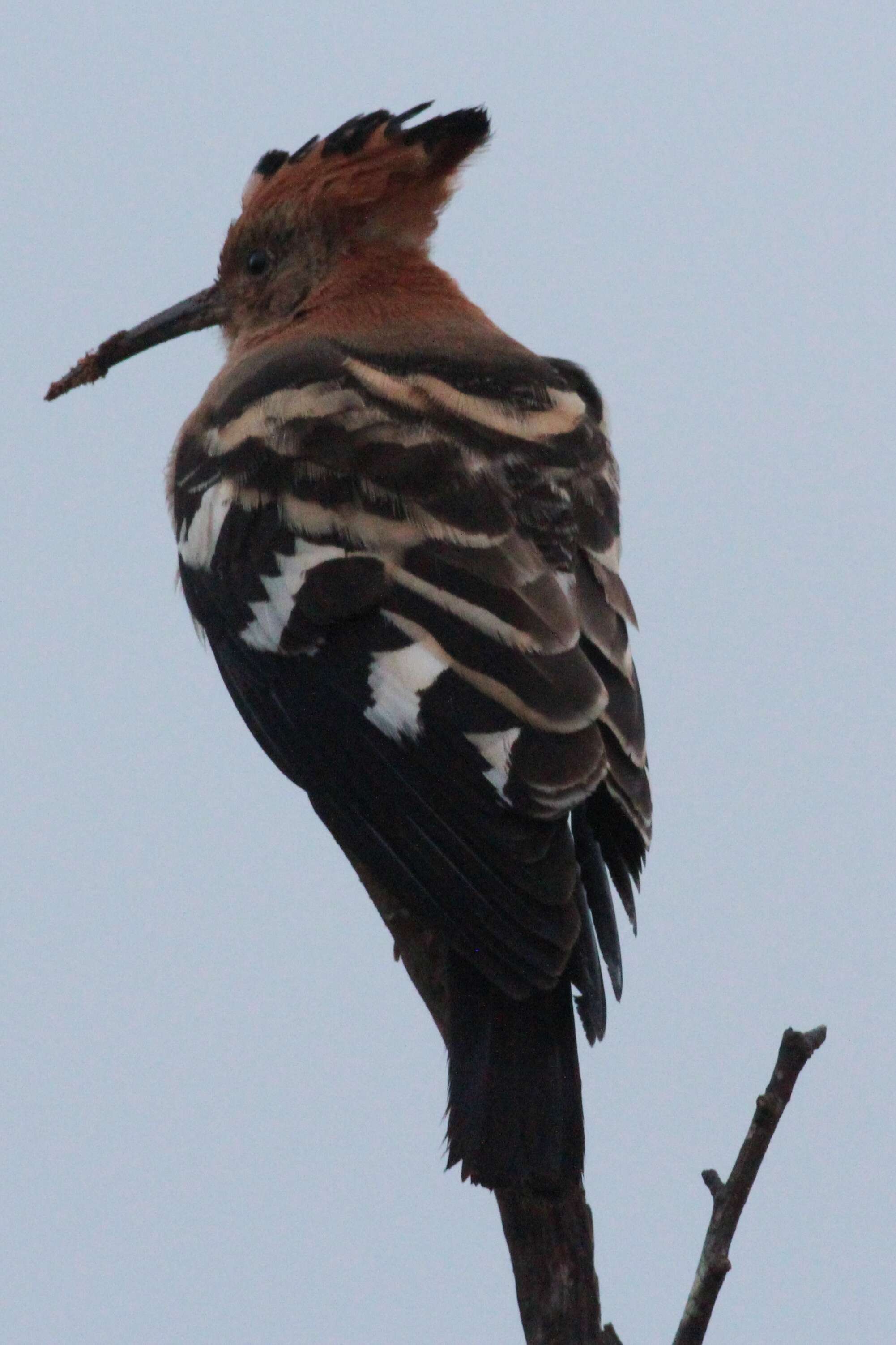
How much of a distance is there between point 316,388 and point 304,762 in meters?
0.61

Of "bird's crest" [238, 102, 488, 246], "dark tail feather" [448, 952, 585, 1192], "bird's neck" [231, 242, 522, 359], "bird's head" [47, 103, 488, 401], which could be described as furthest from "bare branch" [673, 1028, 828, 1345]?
"bird's crest" [238, 102, 488, 246]

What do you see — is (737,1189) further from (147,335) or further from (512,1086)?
(147,335)

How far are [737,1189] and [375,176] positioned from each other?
217 centimetres

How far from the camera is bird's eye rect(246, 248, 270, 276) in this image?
318 cm

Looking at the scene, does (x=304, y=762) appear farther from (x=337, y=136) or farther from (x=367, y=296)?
(x=337, y=136)

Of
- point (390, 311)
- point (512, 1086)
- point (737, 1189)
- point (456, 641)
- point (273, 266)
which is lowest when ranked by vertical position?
point (737, 1189)

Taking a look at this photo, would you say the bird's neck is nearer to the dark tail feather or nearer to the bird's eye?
the bird's eye

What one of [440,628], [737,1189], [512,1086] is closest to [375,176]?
[440,628]

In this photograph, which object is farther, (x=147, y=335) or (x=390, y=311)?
(x=147, y=335)

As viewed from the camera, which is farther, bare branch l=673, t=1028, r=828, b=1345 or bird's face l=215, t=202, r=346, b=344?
bird's face l=215, t=202, r=346, b=344

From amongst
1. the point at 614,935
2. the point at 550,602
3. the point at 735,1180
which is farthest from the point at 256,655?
the point at 735,1180

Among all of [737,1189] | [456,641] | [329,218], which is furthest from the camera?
[329,218]

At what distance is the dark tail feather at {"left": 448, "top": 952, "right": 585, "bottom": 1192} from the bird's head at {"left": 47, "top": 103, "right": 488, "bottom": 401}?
4.88 feet

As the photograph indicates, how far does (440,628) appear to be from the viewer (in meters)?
2.13
